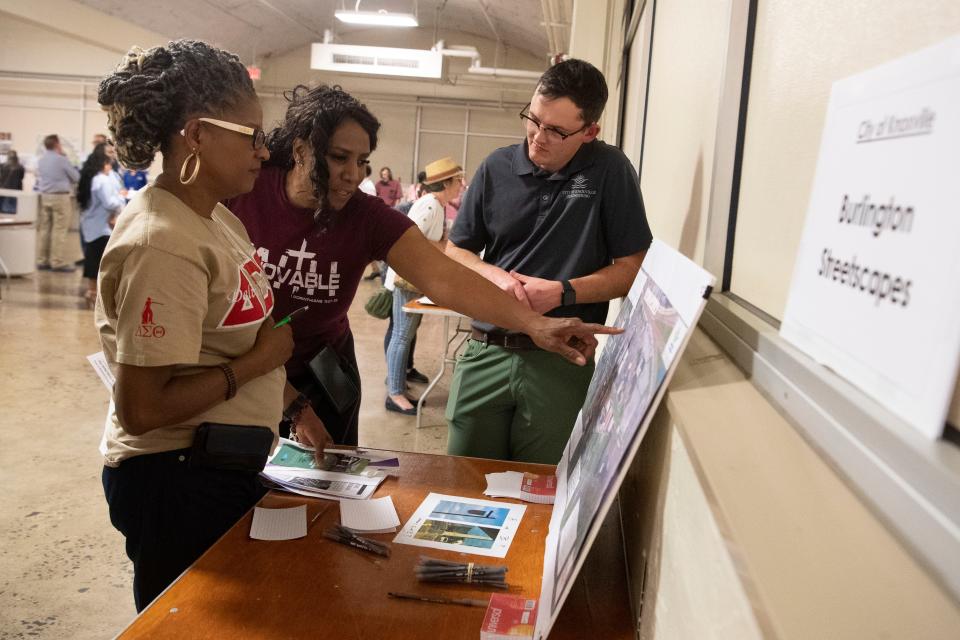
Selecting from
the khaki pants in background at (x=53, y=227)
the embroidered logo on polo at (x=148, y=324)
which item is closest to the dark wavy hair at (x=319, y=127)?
the embroidered logo on polo at (x=148, y=324)

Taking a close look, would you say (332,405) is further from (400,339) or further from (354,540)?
(400,339)

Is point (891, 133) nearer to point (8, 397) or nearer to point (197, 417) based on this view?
point (197, 417)

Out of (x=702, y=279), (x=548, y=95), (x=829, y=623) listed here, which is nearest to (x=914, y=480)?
(x=829, y=623)

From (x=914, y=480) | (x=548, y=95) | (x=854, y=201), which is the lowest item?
(x=914, y=480)

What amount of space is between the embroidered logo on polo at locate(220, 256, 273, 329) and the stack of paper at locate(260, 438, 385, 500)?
14.2 inches

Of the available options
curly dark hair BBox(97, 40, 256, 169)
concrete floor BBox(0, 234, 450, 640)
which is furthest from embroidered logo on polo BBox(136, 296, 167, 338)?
concrete floor BBox(0, 234, 450, 640)

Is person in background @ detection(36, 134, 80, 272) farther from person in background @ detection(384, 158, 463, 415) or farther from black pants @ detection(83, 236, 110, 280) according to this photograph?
person in background @ detection(384, 158, 463, 415)

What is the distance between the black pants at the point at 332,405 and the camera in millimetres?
1934

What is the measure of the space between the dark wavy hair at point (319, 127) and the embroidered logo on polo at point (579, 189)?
49 centimetres

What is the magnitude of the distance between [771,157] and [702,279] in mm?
239

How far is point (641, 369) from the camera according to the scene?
38.3 inches

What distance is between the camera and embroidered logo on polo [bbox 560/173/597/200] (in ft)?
6.08

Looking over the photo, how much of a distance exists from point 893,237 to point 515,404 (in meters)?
1.47

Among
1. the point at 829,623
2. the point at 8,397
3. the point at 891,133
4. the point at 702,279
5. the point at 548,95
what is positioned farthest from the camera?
the point at 8,397
